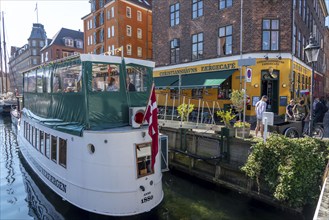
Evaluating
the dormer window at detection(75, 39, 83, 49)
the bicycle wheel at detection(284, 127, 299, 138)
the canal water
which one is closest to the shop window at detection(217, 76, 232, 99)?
the bicycle wheel at detection(284, 127, 299, 138)

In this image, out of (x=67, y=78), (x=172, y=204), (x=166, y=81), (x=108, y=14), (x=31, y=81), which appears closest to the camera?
(x=67, y=78)

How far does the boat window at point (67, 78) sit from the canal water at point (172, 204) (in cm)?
366

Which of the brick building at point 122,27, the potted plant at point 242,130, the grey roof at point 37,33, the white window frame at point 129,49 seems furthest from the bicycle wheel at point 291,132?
the grey roof at point 37,33

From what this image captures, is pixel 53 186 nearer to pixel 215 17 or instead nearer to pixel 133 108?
pixel 133 108

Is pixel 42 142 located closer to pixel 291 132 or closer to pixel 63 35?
pixel 291 132

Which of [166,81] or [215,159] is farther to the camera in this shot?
[166,81]

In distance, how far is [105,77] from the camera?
286 inches

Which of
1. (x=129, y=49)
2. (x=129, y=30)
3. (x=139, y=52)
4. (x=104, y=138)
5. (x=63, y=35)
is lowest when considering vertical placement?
(x=104, y=138)

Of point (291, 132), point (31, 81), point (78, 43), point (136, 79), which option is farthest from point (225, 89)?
point (78, 43)

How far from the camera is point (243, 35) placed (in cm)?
1802

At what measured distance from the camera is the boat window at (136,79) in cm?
766

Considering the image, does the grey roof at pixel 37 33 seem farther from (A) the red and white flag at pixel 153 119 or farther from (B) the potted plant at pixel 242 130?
(A) the red and white flag at pixel 153 119

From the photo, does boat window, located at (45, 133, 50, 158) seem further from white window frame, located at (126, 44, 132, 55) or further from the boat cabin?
white window frame, located at (126, 44, 132, 55)

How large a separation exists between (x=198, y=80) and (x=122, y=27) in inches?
737
